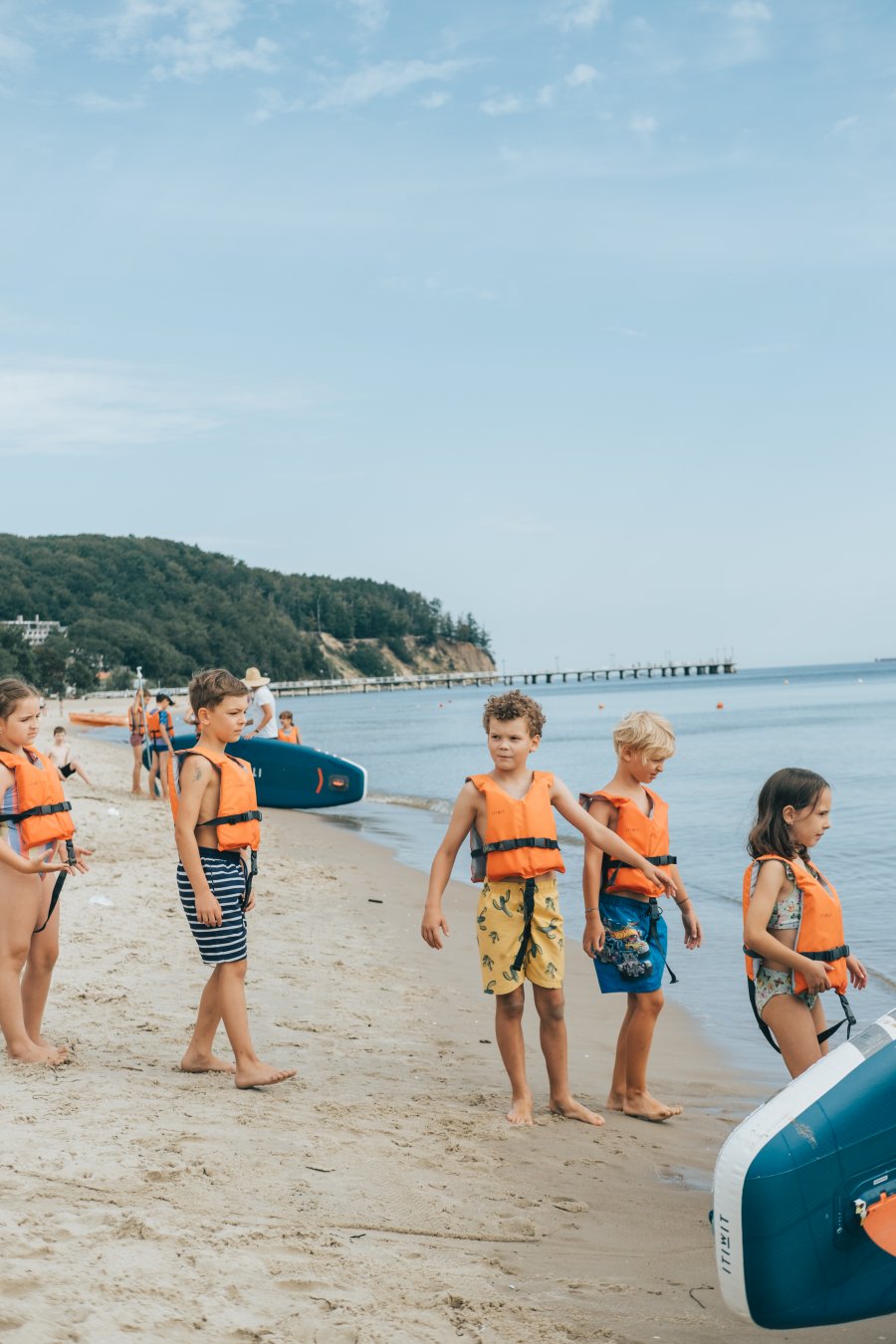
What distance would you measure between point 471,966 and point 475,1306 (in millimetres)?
5338

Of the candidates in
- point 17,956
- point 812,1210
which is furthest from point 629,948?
point 17,956

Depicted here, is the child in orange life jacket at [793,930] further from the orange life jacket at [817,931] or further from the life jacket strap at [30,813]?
the life jacket strap at [30,813]

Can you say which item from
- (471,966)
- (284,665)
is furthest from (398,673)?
(471,966)

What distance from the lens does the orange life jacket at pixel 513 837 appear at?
473 cm

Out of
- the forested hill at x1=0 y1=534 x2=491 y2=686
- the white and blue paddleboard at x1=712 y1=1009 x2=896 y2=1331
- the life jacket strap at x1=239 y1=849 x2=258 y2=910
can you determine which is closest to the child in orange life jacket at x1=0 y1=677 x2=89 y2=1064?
the life jacket strap at x1=239 y1=849 x2=258 y2=910

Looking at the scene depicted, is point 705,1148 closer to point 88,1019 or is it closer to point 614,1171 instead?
point 614,1171

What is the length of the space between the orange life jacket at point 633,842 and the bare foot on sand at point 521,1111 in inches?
34.5

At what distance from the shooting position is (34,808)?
5121 mm

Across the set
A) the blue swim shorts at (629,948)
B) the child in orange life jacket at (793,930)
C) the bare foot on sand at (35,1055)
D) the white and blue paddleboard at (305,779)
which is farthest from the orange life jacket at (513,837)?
the white and blue paddleboard at (305,779)

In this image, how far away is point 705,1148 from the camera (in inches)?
192

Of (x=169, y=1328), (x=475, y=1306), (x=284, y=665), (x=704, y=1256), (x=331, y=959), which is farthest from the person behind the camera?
(x=284, y=665)

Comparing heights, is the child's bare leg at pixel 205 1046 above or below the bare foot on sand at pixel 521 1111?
above

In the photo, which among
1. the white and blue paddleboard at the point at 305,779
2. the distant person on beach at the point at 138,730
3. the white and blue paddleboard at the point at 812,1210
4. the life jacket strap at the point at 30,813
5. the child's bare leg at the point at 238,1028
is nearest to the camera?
the white and blue paddleboard at the point at 812,1210

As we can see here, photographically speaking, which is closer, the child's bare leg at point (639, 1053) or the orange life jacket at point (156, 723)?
the child's bare leg at point (639, 1053)
